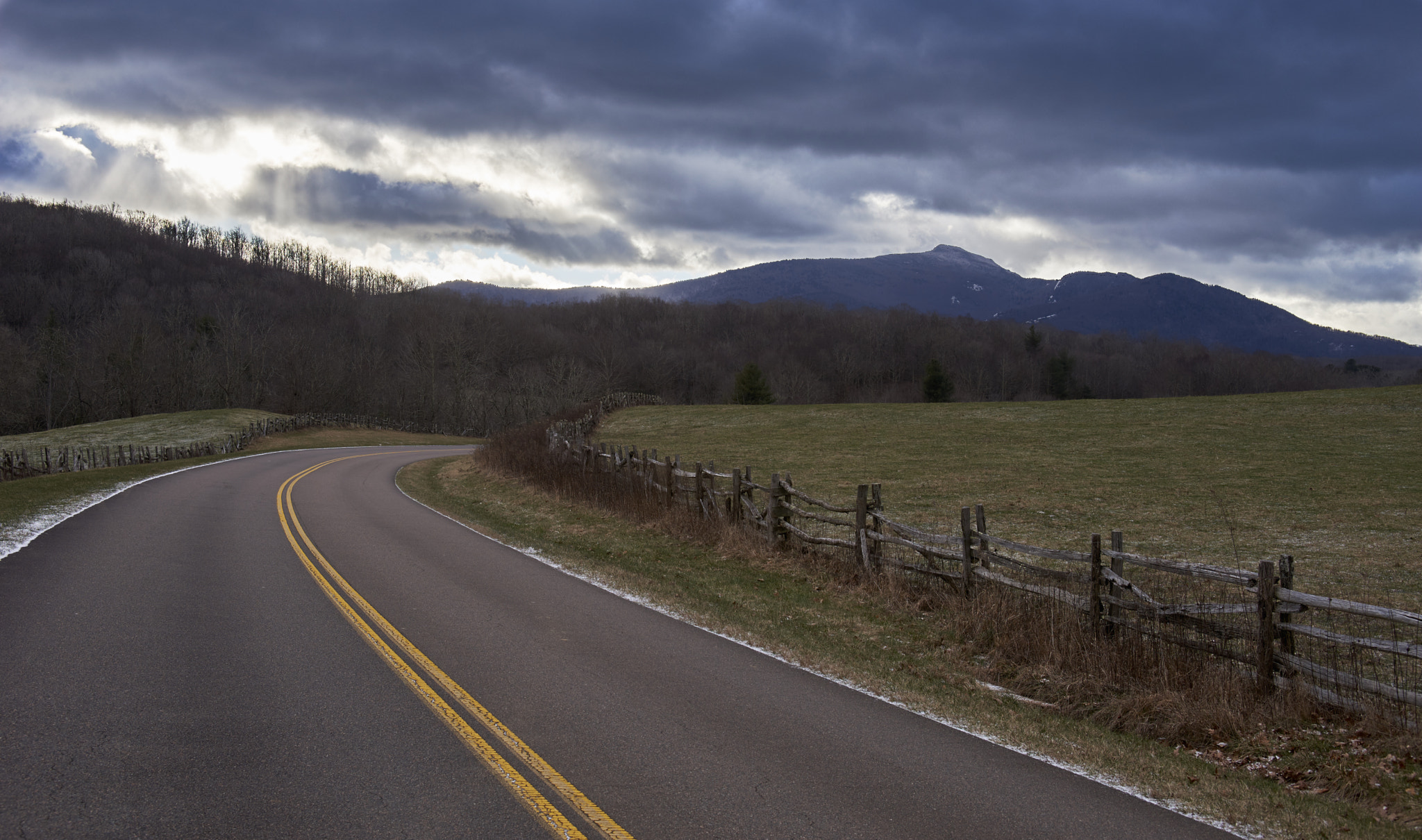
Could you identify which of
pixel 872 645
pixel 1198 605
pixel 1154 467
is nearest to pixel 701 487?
pixel 872 645

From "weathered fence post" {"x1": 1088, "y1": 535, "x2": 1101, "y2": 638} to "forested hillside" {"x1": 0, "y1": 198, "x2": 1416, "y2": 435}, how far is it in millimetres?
78714

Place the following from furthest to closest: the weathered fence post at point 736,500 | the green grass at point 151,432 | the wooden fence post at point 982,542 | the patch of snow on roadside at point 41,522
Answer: the green grass at point 151,432, the weathered fence post at point 736,500, the patch of snow on roadside at point 41,522, the wooden fence post at point 982,542

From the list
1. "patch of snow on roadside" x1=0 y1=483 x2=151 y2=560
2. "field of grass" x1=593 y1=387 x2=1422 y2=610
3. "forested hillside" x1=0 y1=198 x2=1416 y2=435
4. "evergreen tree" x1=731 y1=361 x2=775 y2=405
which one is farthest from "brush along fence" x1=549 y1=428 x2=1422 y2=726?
"forested hillside" x1=0 y1=198 x2=1416 y2=435

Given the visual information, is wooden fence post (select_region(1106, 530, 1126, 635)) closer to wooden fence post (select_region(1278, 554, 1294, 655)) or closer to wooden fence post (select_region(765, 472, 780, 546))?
wooden fence post (select_region(1278, 554, 1294, 655))

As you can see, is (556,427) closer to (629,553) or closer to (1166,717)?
(629,553)

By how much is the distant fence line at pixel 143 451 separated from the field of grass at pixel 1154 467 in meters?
21.4

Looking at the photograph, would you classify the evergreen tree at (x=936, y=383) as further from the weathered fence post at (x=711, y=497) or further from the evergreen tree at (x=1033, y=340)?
the weathered fence post at (x=711, y=497)

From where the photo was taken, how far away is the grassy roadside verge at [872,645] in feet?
19.0

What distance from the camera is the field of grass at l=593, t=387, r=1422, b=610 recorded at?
15133mm

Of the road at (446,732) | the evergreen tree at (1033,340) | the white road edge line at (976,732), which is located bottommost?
the white road edge line at (976,732)

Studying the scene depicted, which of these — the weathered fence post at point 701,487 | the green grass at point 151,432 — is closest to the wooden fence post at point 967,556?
the weathered fence post at point 701,487

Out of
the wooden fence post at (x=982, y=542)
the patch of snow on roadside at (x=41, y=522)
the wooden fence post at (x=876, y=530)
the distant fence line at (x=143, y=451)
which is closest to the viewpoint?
the wooden fence post at (x=982, y=542)

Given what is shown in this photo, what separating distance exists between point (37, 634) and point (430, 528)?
996cm

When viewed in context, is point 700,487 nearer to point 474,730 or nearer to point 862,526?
point 862,526
